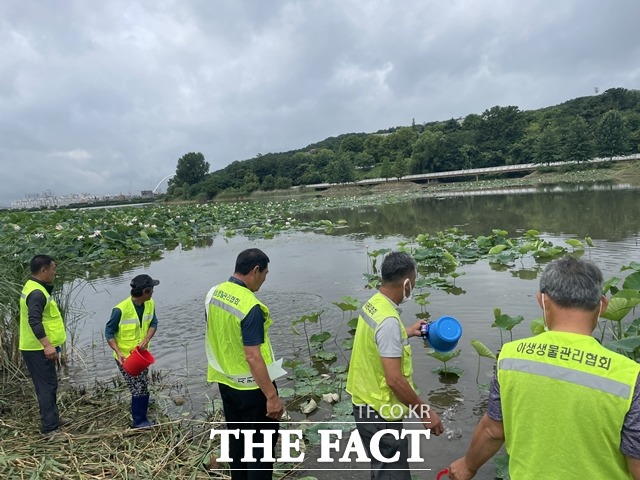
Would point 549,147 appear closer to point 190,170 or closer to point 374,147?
point 374,147

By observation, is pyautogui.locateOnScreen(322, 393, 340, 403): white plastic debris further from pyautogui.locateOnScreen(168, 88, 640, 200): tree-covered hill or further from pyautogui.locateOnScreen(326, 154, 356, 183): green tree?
pyautogui.locateOnScreen(326, 154, 356, 183): green tree

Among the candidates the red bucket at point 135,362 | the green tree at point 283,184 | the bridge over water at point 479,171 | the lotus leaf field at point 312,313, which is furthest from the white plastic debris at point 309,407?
the green tree at point 283,184

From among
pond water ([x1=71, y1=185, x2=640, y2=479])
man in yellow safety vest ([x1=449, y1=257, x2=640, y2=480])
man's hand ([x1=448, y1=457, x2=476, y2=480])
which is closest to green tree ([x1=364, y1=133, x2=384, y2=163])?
pond water ([x1=71, y1=185, x2=640, y2=479])

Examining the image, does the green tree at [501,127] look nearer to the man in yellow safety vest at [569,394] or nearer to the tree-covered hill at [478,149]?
the tree-covered hill at [478,149]

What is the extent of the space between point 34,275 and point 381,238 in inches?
478

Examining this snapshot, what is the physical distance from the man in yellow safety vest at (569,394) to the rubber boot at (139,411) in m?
3.35

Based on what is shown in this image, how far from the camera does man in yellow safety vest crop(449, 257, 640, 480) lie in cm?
133

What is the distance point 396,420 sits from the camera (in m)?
2.51

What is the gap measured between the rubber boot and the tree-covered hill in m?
60.1

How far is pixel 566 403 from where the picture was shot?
4.58ft

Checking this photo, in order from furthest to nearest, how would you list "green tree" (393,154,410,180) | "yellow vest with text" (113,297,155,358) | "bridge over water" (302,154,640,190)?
"green tree" (393,154,410,180)
"bridge over water" (302,154,640,190)
"yellow vest with text" (113,297,155,358)

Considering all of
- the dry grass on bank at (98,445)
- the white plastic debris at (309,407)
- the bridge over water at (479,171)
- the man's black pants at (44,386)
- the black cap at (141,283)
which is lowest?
the white plastic debris at (309,407)

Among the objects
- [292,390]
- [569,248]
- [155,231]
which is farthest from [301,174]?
[292,390]

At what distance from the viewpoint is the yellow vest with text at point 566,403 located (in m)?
1.33
